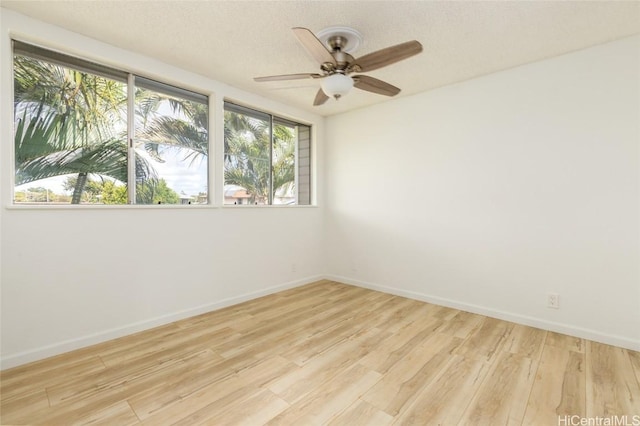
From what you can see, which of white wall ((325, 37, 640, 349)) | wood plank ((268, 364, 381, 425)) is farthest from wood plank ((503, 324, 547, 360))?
wood plank ((268, 364, 381, 425))

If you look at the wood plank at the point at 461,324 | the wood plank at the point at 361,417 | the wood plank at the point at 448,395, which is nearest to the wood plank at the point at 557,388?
the wood plank at the point at 448,395

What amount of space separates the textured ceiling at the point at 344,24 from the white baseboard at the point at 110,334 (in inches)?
93.1

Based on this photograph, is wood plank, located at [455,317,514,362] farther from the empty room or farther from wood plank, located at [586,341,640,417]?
wood plank, located at [586,341,640,417]

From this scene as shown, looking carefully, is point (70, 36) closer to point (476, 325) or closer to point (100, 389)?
point (100, 389)

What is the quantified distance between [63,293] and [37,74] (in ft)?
5.47

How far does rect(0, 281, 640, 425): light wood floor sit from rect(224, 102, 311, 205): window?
1.59 meters

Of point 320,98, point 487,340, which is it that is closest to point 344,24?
point 320,98

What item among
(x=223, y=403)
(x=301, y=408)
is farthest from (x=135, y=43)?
(x=301, y=408)

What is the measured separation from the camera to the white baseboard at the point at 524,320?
2.35m

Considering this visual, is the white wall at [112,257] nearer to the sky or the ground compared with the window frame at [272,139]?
nearer to the ground

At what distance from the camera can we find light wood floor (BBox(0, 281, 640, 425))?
159 cm

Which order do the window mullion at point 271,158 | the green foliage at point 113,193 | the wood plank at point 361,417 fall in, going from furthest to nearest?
the window mullion at point 271,158
the green foliage at point 113,193
the wood plank at point 361,417

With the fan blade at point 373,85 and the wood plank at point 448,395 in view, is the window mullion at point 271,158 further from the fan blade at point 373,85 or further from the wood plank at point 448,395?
the wood plank at point 448,395

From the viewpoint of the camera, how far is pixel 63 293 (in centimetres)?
223
